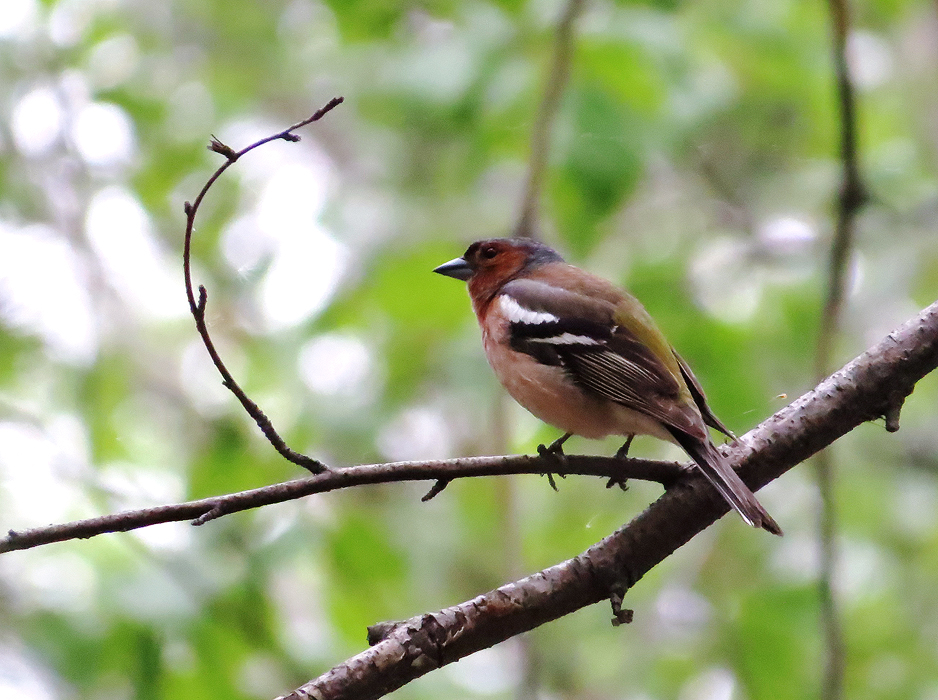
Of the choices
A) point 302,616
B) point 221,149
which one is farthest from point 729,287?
point 302,616

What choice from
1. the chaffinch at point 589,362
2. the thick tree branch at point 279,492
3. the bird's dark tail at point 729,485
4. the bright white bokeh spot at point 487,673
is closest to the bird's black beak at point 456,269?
the chaffinch at point 589,362

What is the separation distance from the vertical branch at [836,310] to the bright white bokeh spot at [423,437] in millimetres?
5183

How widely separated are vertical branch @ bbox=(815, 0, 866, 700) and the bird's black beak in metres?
1.96

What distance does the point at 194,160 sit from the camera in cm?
710

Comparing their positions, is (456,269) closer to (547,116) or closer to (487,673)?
(547,116)

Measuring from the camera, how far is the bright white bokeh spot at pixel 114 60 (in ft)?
25.3

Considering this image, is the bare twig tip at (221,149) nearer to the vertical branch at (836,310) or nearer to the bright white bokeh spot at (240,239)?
the vertical branch at (836,310)

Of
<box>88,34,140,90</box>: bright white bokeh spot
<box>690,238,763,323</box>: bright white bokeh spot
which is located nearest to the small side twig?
<box>690,238,763,323</box>: bright white bokeh spot

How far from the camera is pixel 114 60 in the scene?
8953 millimetres

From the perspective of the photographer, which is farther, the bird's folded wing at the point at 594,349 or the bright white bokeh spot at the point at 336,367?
the bright white bokeh spot at the point at 336,367

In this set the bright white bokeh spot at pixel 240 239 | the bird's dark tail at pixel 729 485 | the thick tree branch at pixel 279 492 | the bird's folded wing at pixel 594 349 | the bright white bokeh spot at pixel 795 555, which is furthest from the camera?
the bright white bokeh spot at pixel 240 239

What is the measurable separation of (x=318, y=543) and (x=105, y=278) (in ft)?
19.6

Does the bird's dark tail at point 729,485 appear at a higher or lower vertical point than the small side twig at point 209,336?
lower

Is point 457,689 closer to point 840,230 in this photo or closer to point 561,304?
point 561,304
